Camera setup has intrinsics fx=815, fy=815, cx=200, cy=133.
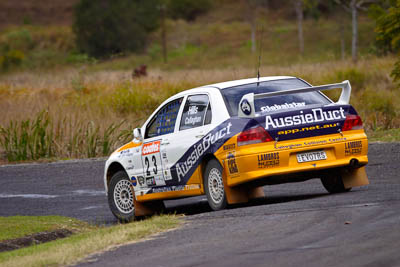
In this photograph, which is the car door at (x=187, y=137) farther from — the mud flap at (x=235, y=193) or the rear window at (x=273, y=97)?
the mud flap at (x=235, y=193)

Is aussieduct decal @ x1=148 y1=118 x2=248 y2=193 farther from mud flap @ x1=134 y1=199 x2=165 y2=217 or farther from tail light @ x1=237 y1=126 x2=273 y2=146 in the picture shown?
mud flap @ x1=134 y1=199 x2=165 y2=217

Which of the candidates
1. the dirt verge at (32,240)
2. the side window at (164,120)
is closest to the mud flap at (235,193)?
the side window at (164,120)

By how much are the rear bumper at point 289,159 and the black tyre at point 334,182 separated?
0.71 m

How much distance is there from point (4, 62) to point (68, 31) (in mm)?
28122

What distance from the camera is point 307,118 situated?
10.5m

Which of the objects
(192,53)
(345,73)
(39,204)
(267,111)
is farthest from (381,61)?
(192,53)

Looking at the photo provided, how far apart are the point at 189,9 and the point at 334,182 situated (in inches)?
4270

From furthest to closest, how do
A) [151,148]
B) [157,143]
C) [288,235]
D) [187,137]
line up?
[151,148], [157,143], [187,137], [288,235]

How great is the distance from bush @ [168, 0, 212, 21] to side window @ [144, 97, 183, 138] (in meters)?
106

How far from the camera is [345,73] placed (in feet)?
106

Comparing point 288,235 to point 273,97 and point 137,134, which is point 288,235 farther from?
point 137,134

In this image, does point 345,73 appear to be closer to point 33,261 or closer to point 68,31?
point 33,261

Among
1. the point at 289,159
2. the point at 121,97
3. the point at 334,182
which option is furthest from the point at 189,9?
the point at 289,159

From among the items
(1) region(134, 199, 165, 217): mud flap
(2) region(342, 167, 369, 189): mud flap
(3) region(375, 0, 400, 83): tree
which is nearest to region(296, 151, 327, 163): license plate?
(2) region(342, 167, 369, 189): mud flap
